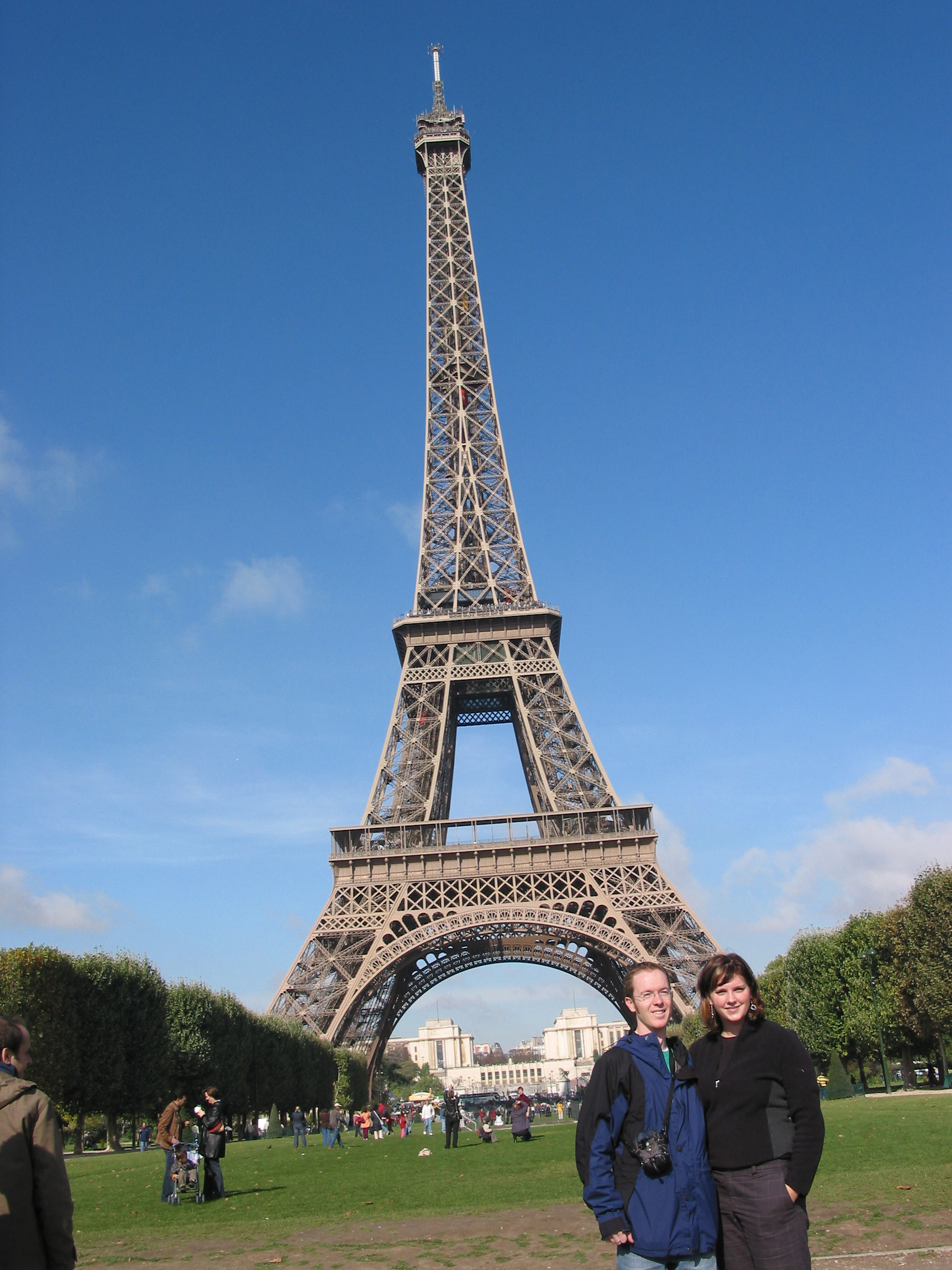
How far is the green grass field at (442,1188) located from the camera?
1195cm

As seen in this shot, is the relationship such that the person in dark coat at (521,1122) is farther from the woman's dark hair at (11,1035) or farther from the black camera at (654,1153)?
the woman's dark hair at (11,1035)

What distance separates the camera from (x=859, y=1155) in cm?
1617

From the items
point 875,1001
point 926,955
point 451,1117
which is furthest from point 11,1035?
point 875,1001

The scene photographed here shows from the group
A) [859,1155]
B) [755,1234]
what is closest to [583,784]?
[859,1155]

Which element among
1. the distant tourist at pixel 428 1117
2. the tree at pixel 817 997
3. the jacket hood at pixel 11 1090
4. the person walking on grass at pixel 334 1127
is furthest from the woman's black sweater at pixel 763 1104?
the tree at pixel 817 997

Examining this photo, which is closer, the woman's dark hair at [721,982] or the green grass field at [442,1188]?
the woman's dark hair at [721,982]

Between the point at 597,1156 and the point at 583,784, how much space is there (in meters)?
45.4

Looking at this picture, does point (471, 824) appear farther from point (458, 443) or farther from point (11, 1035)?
point (11, 1035)

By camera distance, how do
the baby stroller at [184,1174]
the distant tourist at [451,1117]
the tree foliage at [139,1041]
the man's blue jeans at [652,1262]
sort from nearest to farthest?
the man's blue jeans at [652,1262] → the baby stroller at [184,1174] → the distant tourist at [451,1117] → the tree foliage at [139,1041]

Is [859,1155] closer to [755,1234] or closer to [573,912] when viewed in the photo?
[755,1234]

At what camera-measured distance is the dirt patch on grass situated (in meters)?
9.16

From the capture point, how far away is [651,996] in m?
5.21

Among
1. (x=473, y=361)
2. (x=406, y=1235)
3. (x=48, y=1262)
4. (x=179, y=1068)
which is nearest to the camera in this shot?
(x=48, y=1262)

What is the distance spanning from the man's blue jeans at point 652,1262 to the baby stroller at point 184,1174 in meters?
13.9
